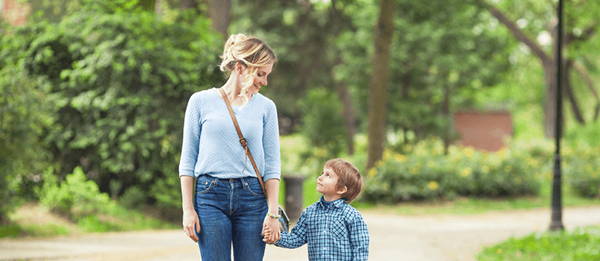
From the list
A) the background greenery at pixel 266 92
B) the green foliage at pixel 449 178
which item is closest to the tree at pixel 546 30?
the background greenery at pixel 266 92

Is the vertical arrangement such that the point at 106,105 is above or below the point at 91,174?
above

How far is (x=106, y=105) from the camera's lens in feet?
28.1

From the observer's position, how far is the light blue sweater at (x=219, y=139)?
2.62 m

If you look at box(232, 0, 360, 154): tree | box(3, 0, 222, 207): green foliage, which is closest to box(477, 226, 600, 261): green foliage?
box(3, 0, 222, 207): green foliage

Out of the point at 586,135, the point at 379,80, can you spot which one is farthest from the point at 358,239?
the point at 586,135

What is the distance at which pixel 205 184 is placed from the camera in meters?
2.63

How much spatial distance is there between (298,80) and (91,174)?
52.4 feet

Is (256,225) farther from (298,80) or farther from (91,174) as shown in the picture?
(298,80)

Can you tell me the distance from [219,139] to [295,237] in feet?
2.56

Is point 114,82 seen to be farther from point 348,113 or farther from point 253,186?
point 348,113

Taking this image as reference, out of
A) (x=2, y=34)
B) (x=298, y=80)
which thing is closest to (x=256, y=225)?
(x=2, y=34)

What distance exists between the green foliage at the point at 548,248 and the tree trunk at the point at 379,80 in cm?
635

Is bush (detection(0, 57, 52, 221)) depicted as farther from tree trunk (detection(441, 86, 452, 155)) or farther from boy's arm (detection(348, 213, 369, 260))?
tree trunk (detection(441, 86, 452, 155))

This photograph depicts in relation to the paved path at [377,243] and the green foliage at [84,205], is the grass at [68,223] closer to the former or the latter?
the green foliage at [84,205]
